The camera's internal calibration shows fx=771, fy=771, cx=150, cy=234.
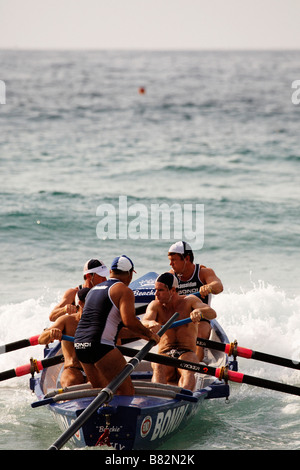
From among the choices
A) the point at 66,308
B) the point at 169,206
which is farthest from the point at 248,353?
the point at 169,206

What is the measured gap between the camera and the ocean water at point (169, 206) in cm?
1020

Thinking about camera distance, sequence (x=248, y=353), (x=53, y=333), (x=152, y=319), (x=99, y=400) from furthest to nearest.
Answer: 1. (x=248, y=353)
2. (x=152, y=319)
3. (x=53, y=333)
4. (x=99, y=400)

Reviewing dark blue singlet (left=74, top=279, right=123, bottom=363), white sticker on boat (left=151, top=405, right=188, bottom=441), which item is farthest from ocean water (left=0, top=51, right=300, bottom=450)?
dark blue singlet (left=74, top=279, right=123, bottom=363)

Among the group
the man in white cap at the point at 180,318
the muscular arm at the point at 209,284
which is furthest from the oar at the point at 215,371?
the muscular arm at the point at 209,284

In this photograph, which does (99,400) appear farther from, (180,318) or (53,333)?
(180,318)

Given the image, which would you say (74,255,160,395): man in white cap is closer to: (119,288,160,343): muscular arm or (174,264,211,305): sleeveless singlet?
(119,288,160,343): muscular arm

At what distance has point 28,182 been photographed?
23578mm

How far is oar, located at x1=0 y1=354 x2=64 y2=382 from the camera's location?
9141 millimetres

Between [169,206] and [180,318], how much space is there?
470 inches

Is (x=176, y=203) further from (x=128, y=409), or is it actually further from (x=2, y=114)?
(x=2, y=114)

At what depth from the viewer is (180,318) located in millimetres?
9719

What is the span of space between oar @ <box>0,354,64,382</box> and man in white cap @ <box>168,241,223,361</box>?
6.78ft

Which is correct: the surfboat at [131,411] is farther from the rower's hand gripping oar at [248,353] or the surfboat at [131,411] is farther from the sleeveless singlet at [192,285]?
the sleeveless singlet at [192,285]

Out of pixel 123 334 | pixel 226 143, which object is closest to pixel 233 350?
pixel 123 334
